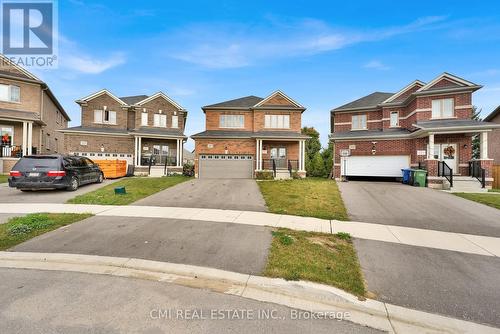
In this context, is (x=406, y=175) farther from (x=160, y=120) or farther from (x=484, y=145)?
(x=160, y=120)

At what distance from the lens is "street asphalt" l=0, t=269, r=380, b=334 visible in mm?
2641

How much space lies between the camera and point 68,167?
37.7ft

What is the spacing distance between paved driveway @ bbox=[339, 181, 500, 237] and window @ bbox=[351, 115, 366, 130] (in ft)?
37.6

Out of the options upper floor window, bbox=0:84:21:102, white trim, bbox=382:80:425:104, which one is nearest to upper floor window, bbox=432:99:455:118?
white trim, bbox=382:80:425:104

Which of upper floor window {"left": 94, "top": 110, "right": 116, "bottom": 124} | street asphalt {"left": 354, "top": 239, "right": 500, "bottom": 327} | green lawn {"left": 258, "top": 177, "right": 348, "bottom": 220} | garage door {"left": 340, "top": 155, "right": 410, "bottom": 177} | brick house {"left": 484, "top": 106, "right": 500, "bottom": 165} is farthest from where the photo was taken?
upper floor window {"left": 94, "top": 110, "right": 116, "bottom": 124}

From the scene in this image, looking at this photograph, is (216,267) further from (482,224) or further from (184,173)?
(184,173)

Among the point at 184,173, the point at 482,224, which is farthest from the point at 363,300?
the point at 184,173

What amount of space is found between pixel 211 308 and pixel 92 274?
227cm

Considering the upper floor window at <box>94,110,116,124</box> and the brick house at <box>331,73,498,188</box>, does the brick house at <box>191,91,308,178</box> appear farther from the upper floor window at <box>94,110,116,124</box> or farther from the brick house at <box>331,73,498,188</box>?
the upper floor window at <box>94,110,116,124</box>

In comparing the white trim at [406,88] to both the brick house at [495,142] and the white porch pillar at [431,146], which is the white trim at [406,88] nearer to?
the white porch pillar at [431,146]

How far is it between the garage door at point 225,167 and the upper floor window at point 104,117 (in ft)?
34.9

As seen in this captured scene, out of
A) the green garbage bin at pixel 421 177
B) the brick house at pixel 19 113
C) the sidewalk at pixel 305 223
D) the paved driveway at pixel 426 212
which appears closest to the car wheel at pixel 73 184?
the sidewalk at pixel 305 223

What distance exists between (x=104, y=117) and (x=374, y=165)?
25.5m

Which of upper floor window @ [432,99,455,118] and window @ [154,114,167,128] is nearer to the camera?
upper floor window @ [432,99,455,118]
